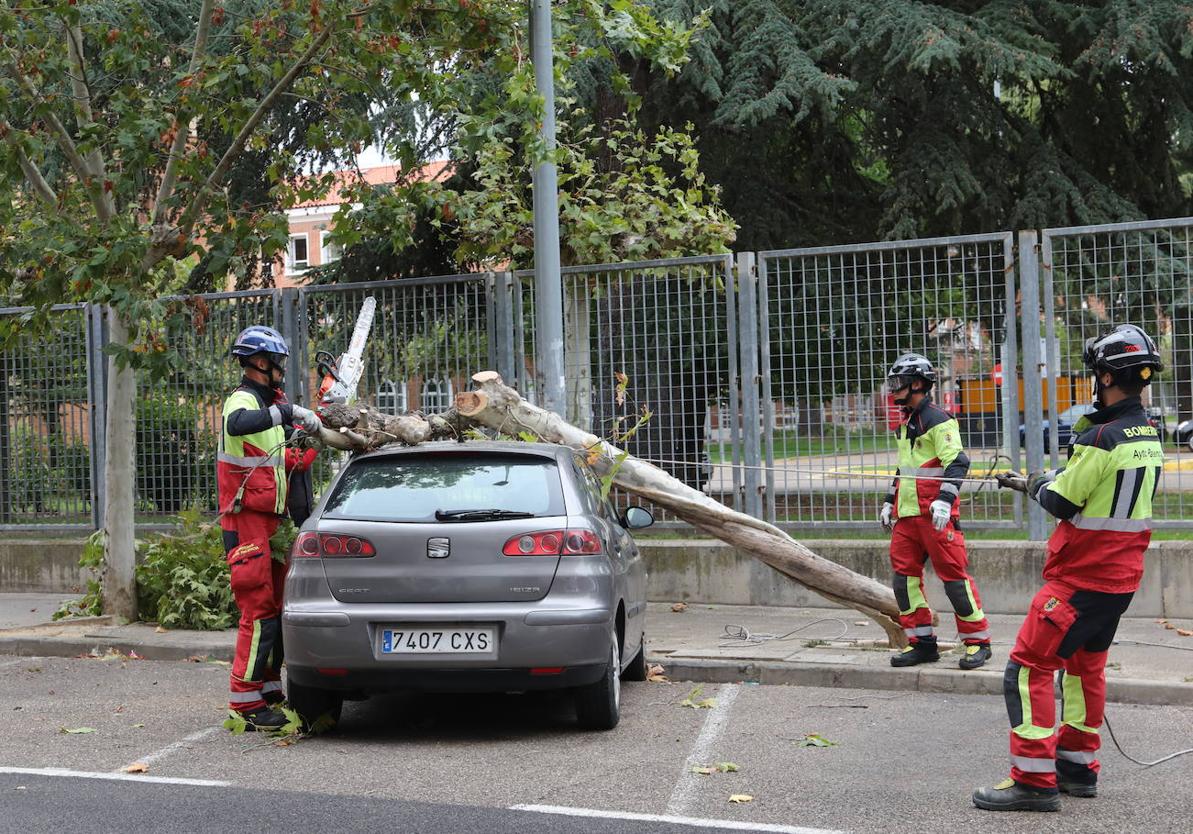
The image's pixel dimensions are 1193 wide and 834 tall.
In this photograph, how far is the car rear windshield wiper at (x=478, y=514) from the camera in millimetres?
6840

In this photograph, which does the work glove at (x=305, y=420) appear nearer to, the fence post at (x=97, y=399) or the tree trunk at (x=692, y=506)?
the tree trunk at (x=692, y=506)

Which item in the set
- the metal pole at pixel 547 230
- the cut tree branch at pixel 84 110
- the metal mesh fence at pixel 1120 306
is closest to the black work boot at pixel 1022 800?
the metal mesh fence at pixel 1120 306

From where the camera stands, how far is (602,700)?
6.99 m

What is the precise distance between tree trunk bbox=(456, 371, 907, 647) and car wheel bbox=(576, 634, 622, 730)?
2.29 m

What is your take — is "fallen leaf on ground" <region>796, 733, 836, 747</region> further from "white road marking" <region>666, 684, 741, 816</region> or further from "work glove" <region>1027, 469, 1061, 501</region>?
"work glove" <region>1027, 469, 1061, 501</region>

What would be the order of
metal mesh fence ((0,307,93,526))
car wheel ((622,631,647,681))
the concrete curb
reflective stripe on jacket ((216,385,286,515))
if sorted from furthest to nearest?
metal mesh fence ((0,307,93,526)), car wheel ((622,631,647,681)), the concrete curb, reflective stripe on jacket ((216,385,286,515))

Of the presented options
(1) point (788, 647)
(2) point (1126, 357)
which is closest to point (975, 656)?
(1) point (788, 647)

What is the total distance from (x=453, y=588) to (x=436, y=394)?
565 centimetres

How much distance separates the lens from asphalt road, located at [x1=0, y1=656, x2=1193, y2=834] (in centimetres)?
548

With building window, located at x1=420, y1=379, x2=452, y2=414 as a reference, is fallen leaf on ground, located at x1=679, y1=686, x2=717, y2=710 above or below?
below

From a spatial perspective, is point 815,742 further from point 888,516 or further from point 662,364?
point 662,364

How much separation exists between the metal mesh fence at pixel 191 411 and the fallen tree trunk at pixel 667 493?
4148 mm

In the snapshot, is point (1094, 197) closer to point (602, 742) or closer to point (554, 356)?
point (554, 356)

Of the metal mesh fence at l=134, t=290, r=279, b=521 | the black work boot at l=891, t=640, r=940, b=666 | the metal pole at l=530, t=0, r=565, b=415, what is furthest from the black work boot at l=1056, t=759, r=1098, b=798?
the metal mesh fence at l=134, t=290, r=279, b=521
